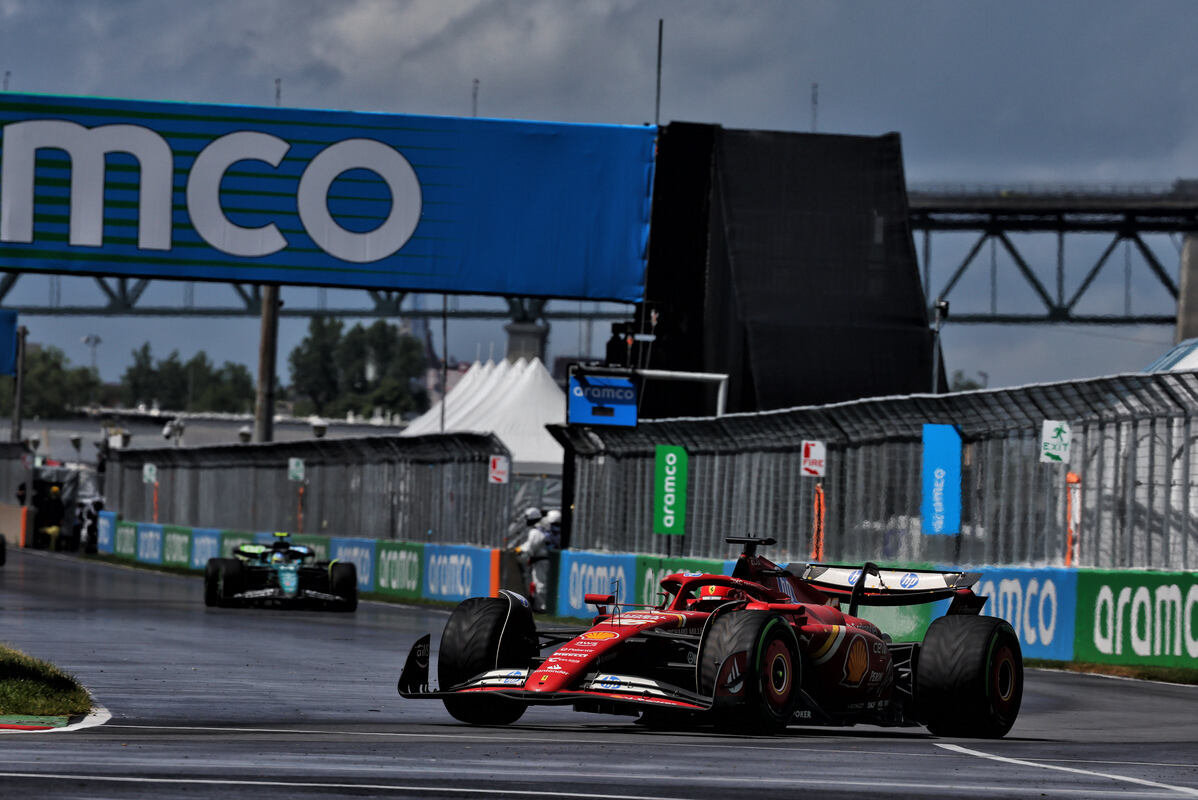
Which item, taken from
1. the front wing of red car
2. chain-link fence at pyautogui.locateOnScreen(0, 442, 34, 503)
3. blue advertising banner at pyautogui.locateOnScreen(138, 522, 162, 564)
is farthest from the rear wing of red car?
chain-link fence at pyautogui.locateOnScreen(0, 442, 34, 503)

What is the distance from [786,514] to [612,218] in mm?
4243

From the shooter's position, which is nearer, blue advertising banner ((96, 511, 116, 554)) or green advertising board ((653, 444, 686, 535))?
green advertising board ((653, 444, 686, 535))

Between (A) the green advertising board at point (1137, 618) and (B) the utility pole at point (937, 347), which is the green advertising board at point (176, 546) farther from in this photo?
(A) the green advertising board at point (1137, 618)

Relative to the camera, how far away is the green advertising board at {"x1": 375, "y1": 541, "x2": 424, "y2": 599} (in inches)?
1345

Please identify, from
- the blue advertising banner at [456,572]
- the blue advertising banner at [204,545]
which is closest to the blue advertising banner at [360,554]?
the blue advertising banner at [456,572]

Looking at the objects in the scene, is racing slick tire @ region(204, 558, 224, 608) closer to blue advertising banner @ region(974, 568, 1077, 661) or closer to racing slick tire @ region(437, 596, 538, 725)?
blue advertising banner @ region(974, 568, 1077, 661)

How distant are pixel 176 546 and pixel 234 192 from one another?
28.7 meters

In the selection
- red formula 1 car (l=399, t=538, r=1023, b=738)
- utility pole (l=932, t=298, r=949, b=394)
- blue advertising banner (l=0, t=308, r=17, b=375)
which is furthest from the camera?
blue advertising banner (l=0, t=308, r=17, b=375)

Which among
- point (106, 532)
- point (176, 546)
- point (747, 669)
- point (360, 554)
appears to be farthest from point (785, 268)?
point (106, 532)

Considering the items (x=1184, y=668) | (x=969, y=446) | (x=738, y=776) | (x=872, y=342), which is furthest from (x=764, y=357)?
(x=738, y=776)

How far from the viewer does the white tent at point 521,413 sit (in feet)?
156

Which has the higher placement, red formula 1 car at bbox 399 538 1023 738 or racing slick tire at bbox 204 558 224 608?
red formula 1 car at bbox 399 538 1023 738

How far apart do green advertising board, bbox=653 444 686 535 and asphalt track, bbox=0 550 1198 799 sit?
8.67 m

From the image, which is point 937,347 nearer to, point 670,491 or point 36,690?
point 670,491
